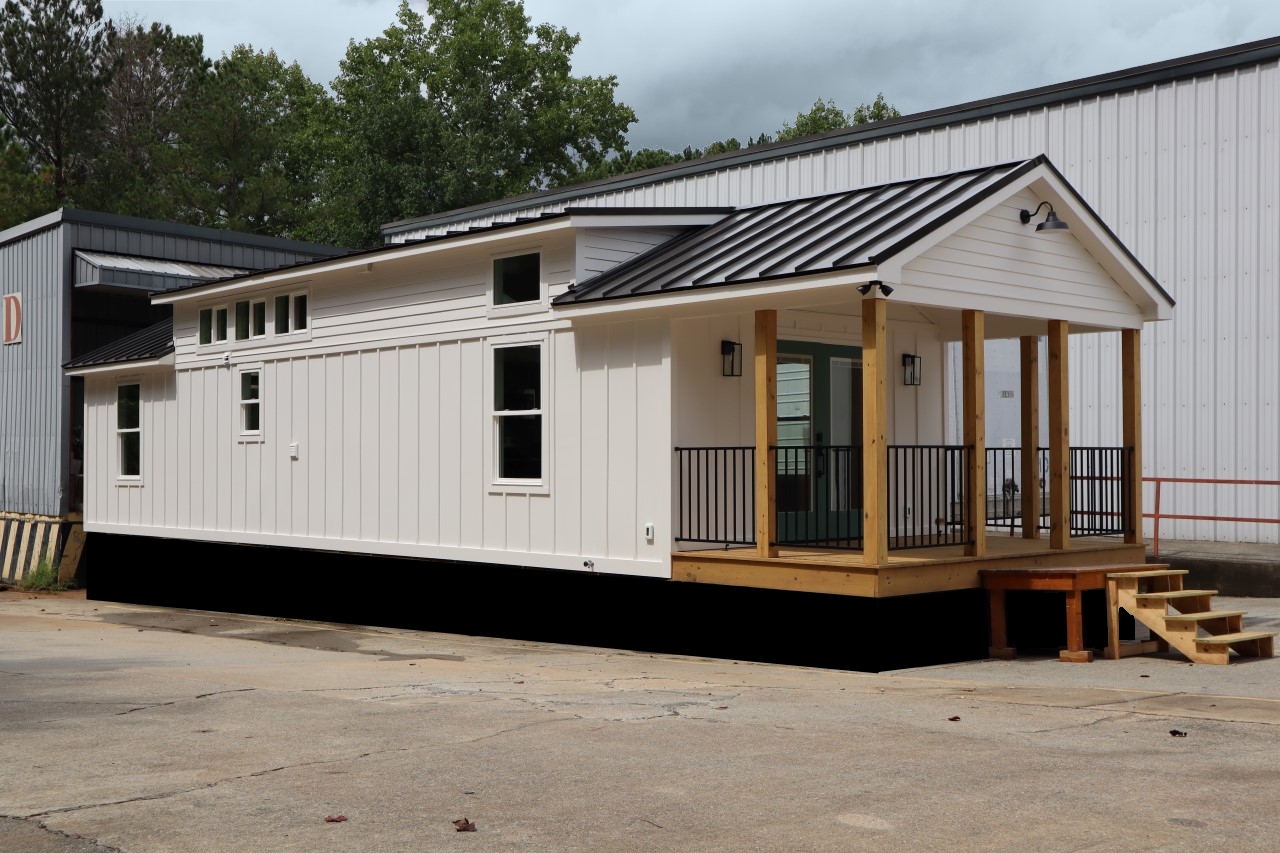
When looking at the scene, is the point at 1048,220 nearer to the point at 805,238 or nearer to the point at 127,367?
the point at 805,238

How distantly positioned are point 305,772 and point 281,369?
11103mm

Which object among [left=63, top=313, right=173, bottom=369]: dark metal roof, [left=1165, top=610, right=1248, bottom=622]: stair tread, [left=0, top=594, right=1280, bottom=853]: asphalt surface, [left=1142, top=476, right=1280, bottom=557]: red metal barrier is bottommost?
[left=0, top=594, right=1280, bottom=853]: asphalt surface

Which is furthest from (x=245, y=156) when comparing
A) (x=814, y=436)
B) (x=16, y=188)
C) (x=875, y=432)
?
(x=875, y=432)

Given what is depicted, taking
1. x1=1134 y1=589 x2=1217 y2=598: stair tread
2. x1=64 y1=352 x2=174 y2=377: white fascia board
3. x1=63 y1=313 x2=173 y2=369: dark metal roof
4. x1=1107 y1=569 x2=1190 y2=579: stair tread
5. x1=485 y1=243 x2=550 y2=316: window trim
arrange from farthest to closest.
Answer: x1=63 y1=313 x2=173 y2=369: dark metal roof → x1=64 y1=352 x2=174 y2=377: white fascia board → x1=485 y1=243 x2=550 y2=316: window trim → x1=1107 y1=569 x2=1190 y2=579: stair tread → x1=1134 y1=589 x2=1217 y2=598: stair tread

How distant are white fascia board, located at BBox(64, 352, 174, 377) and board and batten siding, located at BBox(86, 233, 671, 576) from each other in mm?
238

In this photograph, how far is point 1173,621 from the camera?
37.3 ft

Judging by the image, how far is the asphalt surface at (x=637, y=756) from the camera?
5.52 meters

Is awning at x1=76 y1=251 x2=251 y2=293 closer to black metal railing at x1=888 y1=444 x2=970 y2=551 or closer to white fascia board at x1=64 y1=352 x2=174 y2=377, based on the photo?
white fascia board at x1=64 y1=352 x2=174 y2=377

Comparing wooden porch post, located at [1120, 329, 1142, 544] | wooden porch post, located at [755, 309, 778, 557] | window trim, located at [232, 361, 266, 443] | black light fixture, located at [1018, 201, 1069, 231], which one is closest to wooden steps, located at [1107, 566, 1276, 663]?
wooden porch post, located at [1120, 329, 1142, 544]

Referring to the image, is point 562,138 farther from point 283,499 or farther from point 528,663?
point 528,663

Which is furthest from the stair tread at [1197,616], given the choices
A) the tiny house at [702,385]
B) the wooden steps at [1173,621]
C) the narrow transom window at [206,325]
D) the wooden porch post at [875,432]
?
the narrow transom window at [206,325]

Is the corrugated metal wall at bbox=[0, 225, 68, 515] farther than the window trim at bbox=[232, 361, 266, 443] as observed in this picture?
Yes

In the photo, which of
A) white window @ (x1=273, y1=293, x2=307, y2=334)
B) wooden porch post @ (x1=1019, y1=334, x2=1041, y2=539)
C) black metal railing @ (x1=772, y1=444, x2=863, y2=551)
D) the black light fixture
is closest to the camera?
the black light fixture

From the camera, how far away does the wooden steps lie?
11234 millimetres
